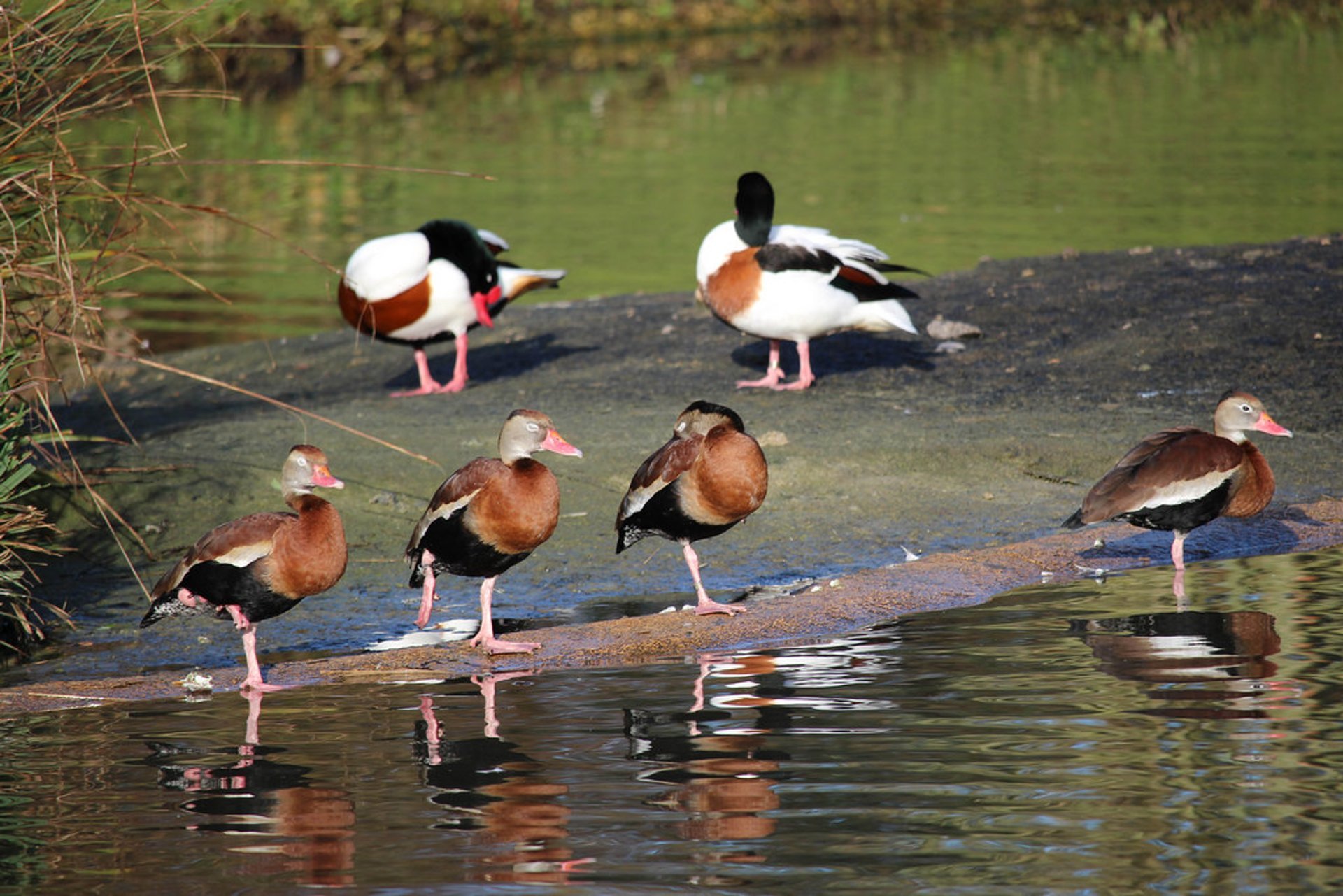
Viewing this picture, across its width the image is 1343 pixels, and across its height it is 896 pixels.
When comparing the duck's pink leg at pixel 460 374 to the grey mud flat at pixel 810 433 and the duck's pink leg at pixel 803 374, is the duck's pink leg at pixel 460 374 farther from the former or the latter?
the duck's pink leg at pixel 803 374

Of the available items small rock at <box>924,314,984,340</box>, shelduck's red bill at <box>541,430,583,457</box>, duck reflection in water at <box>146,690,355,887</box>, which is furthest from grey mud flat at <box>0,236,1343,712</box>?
duck reflection in water at <box>146,690,355,887</box>

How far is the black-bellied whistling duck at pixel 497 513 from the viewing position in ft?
20.1

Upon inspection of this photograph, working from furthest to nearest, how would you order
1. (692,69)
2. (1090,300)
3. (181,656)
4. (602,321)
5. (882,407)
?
(692,69), (602,321), (1090,300), (882,407), (181,656)

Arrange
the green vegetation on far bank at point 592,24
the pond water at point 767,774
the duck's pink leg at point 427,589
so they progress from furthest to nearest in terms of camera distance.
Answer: the green vegetation on far bank at point 592,24, the duck's pink leg at point 427,589, the pond water at point 767,774

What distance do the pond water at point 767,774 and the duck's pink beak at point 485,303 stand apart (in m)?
5.71

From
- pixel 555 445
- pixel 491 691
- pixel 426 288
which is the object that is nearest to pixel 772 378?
pixel 426 288

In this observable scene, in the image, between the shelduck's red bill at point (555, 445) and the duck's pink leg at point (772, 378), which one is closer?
the shelduck's red bill at point (555, 445)

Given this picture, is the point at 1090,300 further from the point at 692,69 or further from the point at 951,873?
the point at 692,69

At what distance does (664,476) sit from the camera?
6508 millimetres

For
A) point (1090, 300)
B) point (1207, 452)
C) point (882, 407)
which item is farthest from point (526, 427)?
point (1090, 300)

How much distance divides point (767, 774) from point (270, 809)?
1321 millimetres

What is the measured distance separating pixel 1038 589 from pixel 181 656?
10.8ft

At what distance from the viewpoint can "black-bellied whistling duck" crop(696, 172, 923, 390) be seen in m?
10.1

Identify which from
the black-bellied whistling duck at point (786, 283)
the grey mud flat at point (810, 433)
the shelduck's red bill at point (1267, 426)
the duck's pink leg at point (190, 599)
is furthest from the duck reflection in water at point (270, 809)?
the black-bellied whistling duck at point (786, 283)
